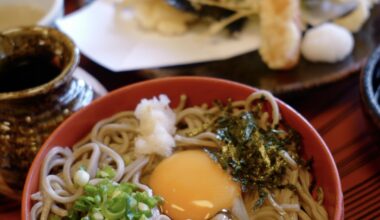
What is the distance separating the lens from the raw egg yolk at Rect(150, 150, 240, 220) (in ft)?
4.05

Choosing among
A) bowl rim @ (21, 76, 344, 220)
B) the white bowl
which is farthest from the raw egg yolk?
the white bowl

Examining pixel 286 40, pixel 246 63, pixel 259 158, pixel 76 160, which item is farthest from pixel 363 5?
pixel 76 160

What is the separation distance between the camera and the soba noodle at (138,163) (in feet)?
3.97

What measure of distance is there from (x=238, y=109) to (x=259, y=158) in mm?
225

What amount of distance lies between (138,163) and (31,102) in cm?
38

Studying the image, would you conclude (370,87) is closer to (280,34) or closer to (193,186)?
(280,34)

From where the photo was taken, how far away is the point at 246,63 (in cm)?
196

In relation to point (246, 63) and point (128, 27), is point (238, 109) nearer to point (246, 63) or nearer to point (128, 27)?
point (246, 63)

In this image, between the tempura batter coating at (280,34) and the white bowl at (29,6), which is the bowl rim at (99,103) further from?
the white bowl at (29,6)

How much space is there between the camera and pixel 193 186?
49.7 inches

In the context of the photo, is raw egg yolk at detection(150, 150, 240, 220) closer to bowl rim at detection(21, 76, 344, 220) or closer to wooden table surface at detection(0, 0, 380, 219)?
bowl rim at detection(21, 76, 344, 220)

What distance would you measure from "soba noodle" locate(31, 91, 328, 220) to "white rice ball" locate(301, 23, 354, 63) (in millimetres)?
603

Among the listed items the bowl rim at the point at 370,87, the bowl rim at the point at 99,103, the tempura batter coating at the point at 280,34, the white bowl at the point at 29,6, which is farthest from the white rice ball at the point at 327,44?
the white bowl at the point at 29,6

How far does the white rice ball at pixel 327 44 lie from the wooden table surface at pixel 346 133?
0.11 meters
